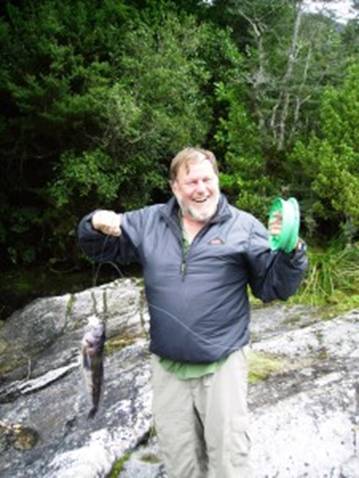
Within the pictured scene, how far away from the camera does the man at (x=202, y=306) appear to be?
8.66 ft

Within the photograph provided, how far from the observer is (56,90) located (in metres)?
9.82

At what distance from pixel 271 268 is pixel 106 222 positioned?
2.69ft

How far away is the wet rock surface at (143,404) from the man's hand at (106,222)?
5.74 feet

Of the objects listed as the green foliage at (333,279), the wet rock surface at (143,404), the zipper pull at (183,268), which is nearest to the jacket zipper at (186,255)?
the zipper pull at (183,268)

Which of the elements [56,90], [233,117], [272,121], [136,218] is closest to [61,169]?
[56,90]

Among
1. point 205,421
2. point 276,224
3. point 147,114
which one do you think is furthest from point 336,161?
point 205,421

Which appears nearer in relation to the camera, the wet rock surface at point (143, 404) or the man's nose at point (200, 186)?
the man's nose at point (200, 186)

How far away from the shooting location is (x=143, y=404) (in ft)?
14.5

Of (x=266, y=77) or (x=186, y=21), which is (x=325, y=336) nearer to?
(x=266, y=77)

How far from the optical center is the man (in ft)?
8.66

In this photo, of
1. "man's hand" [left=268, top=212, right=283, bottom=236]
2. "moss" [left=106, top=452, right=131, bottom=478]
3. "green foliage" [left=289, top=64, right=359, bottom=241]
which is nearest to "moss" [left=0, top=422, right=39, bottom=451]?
"moss" [left=106, top=452, right=131, bottom=478]

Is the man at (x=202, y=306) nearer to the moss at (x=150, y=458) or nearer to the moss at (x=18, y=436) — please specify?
the moss at (x=150, y=458)

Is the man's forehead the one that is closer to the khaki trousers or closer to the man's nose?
the man's nose

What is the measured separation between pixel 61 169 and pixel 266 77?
14.1ft
